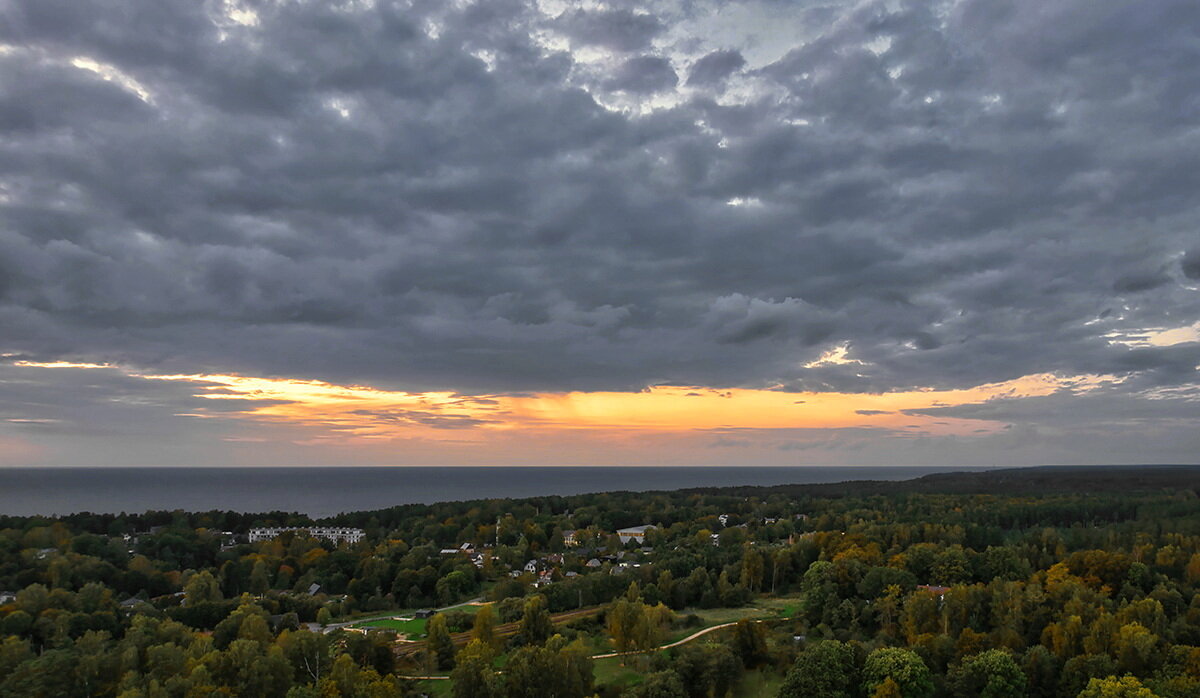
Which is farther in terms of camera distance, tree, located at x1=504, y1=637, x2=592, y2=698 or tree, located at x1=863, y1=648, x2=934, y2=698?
tree, located at x1=863, y1=648, x2=934, y2=698

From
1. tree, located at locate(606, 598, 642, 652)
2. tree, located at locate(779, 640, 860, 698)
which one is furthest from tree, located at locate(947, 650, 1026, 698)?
tree, located at locate(606, 598, 642, 652)

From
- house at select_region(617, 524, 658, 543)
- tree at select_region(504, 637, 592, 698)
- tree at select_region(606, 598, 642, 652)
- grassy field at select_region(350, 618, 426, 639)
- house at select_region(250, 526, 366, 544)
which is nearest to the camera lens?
tree at select_region(504, 637, 592, 698)

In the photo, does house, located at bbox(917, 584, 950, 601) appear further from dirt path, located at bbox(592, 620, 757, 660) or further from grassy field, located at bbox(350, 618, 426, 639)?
grassy field, located at bbox(350, 618, 426, 639)

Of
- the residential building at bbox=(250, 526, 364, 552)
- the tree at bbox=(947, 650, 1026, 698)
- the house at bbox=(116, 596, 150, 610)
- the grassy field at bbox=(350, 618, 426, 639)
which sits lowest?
the grassy field at bbox=(350, 618, 426, 639)

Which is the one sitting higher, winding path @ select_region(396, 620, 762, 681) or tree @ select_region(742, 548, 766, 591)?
tree @ select_region(742, 548, 766, 591)

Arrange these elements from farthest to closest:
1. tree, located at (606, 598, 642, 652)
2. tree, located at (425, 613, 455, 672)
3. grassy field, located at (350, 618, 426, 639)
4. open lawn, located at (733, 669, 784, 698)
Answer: grassy field, located at (350, 618, 426, 639) → tree, located at (606, 598, 642, 652) → tree, located at (425, 613, 455, 672) → open lawn, located at (733, 669, 784, 698)

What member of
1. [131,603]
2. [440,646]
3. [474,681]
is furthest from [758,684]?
[131,603]

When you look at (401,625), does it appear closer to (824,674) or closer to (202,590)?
(202,590)

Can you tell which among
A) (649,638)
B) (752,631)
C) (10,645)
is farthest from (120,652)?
(752,631)
